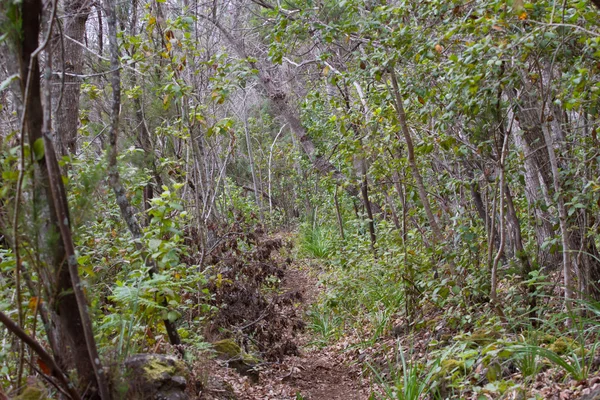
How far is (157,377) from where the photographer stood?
3688mm

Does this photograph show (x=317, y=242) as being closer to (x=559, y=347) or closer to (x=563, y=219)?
(x=563, y=219)

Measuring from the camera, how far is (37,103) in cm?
272

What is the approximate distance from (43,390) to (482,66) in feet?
12.0

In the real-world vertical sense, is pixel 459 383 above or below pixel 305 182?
below

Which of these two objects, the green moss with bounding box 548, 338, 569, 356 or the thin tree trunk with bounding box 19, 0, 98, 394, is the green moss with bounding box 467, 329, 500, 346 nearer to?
the green moss with bounding box 548, 338, 569, 356

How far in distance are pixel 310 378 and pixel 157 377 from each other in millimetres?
3134

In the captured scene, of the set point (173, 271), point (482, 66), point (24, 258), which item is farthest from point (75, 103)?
point (482, 66)

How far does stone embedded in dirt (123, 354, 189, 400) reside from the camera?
3393mm

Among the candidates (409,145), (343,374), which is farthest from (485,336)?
(343,374)

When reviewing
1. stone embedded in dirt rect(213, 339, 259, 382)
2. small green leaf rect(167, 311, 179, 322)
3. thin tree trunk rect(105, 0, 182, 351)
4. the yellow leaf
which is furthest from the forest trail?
the yellow leaf

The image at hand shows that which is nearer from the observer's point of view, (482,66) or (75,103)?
(482,66)

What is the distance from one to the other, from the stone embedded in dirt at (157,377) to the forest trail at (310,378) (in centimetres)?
Answer: 139

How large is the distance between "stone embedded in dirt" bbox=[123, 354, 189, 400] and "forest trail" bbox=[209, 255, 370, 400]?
4.56 feet

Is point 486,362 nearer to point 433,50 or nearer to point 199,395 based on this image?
point 199,395
